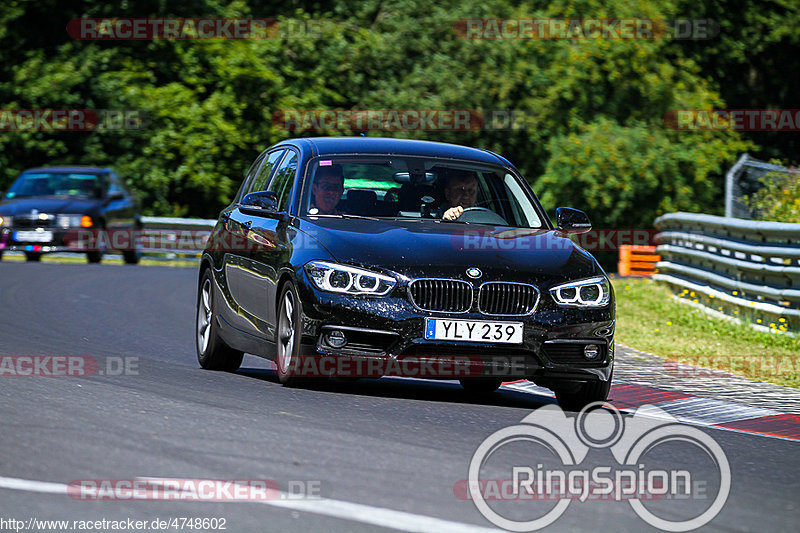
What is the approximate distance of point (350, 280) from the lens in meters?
8.98

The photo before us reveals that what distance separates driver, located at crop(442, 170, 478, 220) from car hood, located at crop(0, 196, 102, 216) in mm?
17132

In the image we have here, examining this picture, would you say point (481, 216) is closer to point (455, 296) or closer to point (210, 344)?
point (455, 296)

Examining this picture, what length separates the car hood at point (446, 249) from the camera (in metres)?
9.04

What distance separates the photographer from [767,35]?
46.0m

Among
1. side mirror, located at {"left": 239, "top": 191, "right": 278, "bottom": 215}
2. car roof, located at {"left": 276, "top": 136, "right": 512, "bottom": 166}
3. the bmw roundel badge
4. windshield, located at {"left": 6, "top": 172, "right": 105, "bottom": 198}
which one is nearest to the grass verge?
car roof, located at {"left": 276, "top": 136, "right": 512, "bottom": 166}

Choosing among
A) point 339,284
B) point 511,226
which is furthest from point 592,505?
point 511,226

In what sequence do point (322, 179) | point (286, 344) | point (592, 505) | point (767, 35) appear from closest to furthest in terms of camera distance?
point (592, 505) → point (286, 344) → point (322, 179) → point (767, 35)

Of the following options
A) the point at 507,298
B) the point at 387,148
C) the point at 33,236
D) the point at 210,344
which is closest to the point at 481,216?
the point at 387,148

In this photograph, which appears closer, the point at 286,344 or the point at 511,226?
the point at 286,344

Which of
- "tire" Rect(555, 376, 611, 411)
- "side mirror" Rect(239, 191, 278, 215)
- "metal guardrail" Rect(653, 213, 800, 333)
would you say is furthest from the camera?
"metal guardrail" Rect(653, 213, 800, 333)

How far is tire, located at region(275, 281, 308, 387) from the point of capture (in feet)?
30.0

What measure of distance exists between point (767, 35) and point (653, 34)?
5515 mm

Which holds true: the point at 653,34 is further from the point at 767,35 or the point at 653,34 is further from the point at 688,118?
the point at 767,35

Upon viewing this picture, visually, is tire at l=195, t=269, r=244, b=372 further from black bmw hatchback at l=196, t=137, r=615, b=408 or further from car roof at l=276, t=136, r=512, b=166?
car roof at l=276, t=136, r=512, b=166
